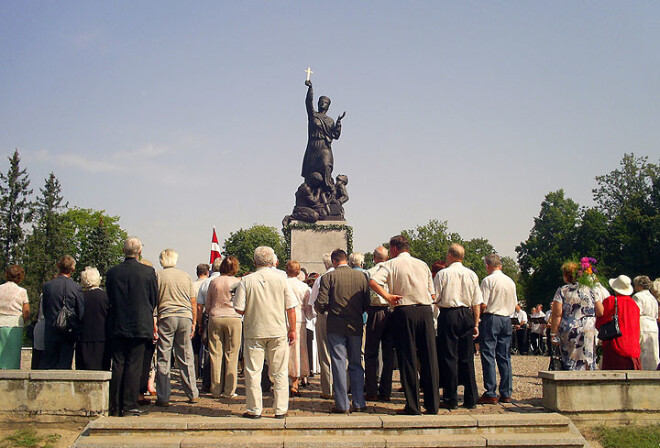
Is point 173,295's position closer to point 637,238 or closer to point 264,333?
point 264,333

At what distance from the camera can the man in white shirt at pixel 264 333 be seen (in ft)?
22.9

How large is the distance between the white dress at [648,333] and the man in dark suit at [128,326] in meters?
6.78

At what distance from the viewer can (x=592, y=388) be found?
7.47 m

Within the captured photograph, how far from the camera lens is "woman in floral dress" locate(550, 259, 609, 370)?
313 inches

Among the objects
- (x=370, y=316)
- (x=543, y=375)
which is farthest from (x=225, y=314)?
(x=543, y=375)

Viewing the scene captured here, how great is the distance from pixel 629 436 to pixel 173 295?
5.59m

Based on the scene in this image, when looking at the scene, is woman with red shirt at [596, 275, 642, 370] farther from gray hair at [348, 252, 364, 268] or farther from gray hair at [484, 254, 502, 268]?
gray hair at [348, 252, 364, 268]

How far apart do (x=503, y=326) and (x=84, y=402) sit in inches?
205

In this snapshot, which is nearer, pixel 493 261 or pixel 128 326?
pixel 128 326

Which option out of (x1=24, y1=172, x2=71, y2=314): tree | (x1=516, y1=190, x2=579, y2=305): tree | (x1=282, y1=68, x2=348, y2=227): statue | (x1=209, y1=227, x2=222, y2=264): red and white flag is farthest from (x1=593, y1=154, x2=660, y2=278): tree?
(x1=24, y1=172, x2=71, y2=314): tree

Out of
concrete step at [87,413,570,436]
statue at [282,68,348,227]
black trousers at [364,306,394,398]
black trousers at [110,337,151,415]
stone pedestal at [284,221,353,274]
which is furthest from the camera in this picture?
statue at [282,68,348,227]

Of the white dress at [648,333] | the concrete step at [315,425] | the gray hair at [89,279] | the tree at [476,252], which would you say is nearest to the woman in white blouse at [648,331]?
the white dress at [648,333]

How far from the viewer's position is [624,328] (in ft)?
26.1

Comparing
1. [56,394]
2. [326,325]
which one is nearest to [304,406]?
[326,325]
